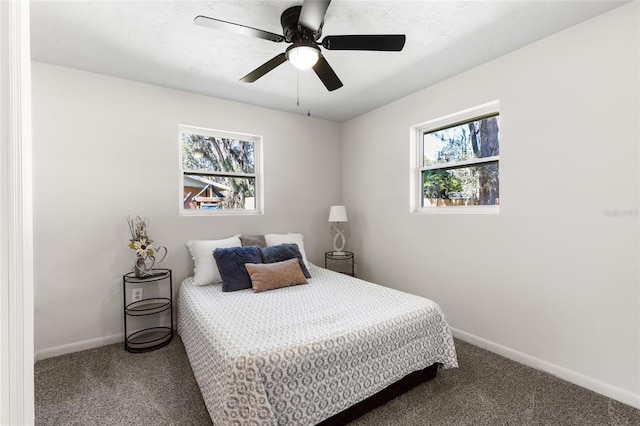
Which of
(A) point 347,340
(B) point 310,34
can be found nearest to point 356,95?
(B) point 310,34

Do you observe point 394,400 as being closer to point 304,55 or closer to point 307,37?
point 304,55

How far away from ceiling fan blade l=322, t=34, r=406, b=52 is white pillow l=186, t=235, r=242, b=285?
212 cm

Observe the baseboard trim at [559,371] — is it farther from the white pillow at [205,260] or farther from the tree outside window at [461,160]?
the white pillow at [205,260]

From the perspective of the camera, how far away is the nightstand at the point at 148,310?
2.67 m

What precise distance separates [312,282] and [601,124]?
2493 millimetres

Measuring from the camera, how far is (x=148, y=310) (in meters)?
2.78

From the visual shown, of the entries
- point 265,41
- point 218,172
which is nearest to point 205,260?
point 218,172

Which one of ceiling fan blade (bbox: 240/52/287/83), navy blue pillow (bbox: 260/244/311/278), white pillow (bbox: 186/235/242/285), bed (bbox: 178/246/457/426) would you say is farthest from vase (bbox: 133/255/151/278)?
ceiling fan blade (bbox: 240/52/287/83)

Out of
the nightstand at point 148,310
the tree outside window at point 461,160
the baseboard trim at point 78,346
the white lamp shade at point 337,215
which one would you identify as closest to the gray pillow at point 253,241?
the nightstand at point 148,310

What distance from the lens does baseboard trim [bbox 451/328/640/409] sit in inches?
74.6

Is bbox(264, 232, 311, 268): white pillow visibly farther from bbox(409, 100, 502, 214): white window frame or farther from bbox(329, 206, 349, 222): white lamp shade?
bbox(409, 100, 502, 214): white window frame

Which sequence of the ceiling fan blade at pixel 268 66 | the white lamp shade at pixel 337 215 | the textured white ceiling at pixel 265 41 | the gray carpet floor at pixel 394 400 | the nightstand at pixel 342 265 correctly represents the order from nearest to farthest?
the gray carpet floor at pixel 394 400
the textured white ceiling at pixel 265 41
the ceiling fan blade at pixel 268 66
the white lamp shade at pixel 337 215
the nightstand at pixel 342 265

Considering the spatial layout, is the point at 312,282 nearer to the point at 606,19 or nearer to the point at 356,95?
the point at 356,95

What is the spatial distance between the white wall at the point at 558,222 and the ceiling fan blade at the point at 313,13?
1.71 m
